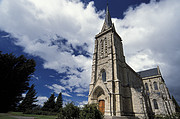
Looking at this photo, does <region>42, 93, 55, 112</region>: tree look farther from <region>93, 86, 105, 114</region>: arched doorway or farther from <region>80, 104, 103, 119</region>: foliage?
<region>80, 104, 103, 119</region>: foliage

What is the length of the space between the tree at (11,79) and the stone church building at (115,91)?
12.5 m

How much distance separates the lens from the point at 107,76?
739 inches

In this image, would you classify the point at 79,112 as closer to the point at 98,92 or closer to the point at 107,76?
the point at 98,92

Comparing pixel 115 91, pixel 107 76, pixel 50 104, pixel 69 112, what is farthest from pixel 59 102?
pixel 69 112

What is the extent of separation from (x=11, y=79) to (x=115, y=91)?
17.0 metres

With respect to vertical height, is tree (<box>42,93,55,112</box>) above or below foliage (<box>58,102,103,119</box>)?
below

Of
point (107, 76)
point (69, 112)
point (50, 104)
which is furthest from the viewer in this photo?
point (50, 104)

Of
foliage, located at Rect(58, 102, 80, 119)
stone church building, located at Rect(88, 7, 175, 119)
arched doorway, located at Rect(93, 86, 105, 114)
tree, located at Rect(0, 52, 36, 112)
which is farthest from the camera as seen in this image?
arched doorway, located at Rect(93, 86, 105, 114)

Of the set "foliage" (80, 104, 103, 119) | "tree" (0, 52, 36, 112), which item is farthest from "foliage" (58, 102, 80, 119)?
"tree" (0, 52, 36, 112)

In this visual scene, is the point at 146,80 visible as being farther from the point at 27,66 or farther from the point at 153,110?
the point at 27,66

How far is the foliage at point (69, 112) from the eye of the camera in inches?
335

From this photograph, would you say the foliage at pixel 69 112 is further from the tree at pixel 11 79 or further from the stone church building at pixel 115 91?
the tree at pixel 11 79

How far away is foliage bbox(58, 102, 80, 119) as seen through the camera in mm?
8508

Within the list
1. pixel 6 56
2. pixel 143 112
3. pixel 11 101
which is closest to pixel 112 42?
pixel 143 112
